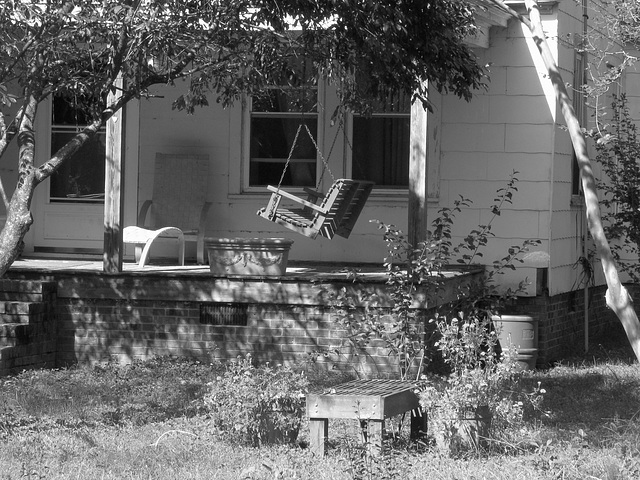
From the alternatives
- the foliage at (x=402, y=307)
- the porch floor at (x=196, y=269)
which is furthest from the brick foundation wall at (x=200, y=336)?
the porch floor at (x=196, y=269)

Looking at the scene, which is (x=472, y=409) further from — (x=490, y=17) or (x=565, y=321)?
(x=565, y=321)

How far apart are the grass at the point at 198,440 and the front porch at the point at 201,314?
1.31 feet

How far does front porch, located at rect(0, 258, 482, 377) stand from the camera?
9.71 m

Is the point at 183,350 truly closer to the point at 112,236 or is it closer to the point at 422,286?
the point at 112,236

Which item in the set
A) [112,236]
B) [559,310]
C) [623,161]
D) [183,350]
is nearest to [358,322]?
[183,350]

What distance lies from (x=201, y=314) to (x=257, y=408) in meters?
3.36

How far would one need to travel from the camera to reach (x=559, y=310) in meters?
11.8

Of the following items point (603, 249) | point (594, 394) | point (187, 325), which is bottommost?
point (594, 394)

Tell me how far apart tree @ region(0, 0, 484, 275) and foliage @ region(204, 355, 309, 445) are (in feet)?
5.27

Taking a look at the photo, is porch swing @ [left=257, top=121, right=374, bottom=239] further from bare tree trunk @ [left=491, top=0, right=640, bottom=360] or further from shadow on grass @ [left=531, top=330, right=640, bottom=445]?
bare tree trunk @ [left=491, top=0, right=640, bottom=360]

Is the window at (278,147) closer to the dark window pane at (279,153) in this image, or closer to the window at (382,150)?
the dark window pane at (279,153)

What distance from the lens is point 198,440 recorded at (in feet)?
22.9

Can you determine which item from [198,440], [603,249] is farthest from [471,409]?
[198,440]

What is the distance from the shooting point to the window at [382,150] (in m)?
11.7
